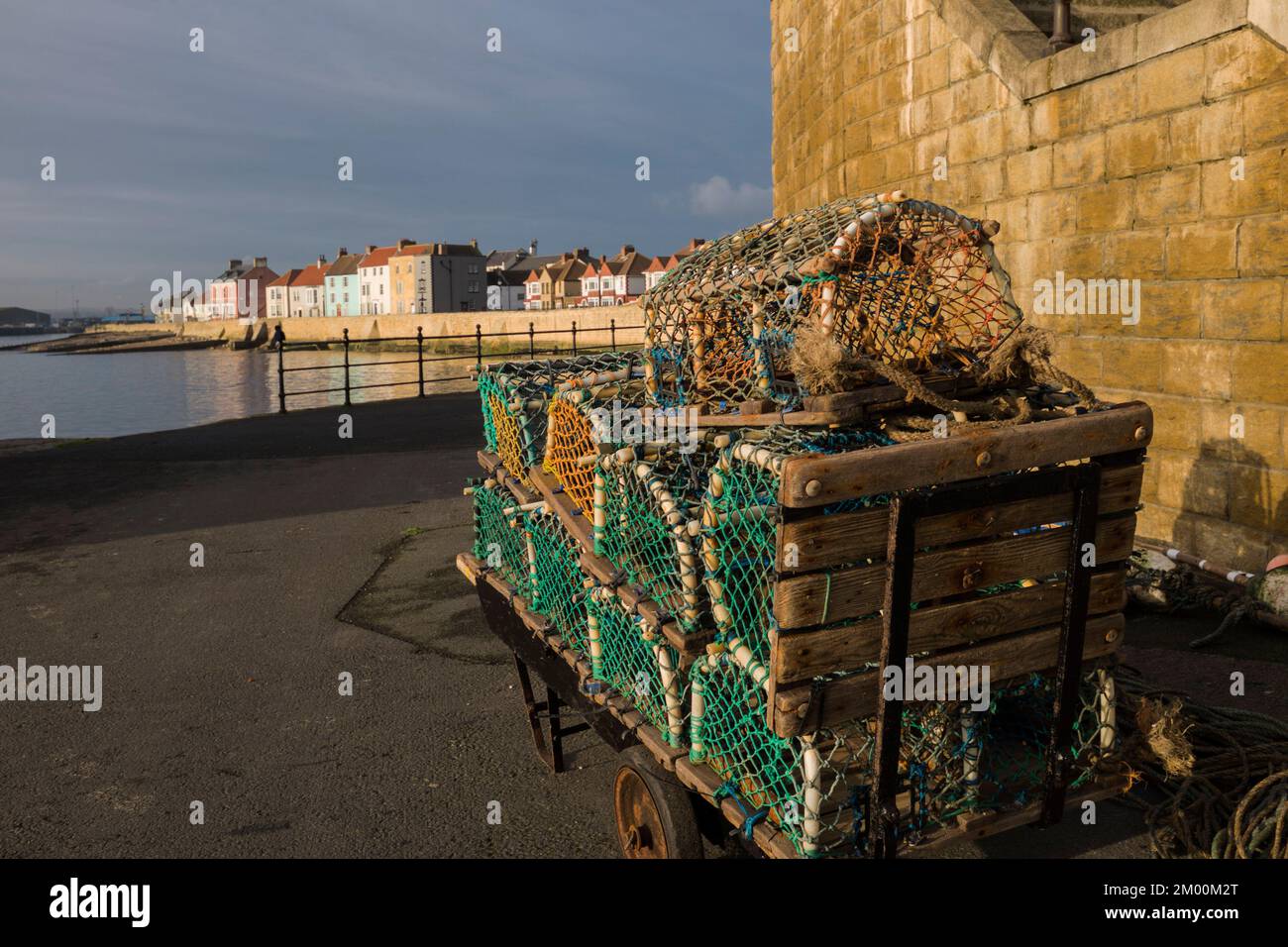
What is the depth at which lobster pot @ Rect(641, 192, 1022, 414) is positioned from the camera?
305 cm

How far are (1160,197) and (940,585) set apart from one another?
5.15 meters

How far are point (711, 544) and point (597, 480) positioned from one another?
2.14ft

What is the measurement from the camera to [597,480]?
324 centimetres

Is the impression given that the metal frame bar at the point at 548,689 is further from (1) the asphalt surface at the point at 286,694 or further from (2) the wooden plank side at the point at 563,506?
(2) the wooden plank side at the point at 563,506

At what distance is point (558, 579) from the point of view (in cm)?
384

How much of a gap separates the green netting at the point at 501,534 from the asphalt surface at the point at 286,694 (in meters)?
0.76

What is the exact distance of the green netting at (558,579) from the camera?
3680 millimetres

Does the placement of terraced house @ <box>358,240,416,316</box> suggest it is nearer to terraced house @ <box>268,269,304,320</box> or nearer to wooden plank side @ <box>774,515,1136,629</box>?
terraced house @ <box>268,269,304,320</box>

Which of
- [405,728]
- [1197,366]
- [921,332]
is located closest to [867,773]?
[921,332]

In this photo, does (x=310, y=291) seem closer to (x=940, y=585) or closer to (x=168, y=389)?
(x=168, y=389)

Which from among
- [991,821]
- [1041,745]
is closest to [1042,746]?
[1041,745]

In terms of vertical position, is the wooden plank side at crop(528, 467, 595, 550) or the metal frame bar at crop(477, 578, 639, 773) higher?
the wooden plank side at crop(528, 467, 595, 550)

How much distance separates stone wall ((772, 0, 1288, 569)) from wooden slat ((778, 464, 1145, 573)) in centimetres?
417

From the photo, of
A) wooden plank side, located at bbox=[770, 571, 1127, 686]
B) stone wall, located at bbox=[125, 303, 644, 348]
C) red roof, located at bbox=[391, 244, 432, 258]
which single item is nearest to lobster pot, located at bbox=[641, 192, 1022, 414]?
wooden plank side, located at bbox=[770, 571, 1127, 686]
